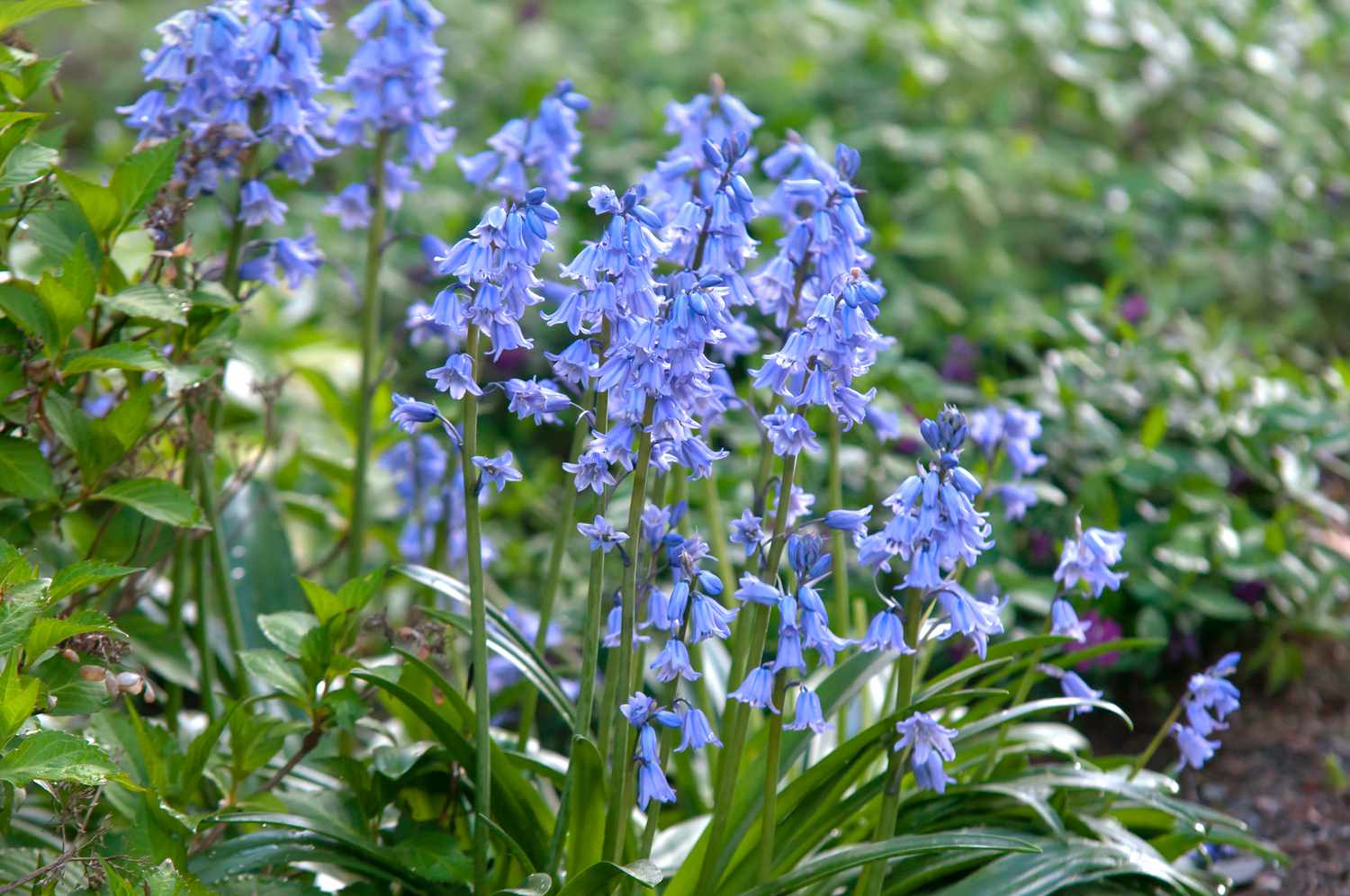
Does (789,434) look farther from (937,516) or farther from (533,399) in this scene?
(533,399)

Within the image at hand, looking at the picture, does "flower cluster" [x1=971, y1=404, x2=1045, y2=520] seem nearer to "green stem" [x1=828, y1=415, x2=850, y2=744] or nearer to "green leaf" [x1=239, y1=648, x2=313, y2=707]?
"green stem" [x1=828, y1=415, x2=850, y2=744]

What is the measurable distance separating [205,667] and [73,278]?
92cm

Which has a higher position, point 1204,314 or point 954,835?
point 954,835

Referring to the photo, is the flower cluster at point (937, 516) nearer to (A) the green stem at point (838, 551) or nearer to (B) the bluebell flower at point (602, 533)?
(B) the bluebell flower at point (602, 533)

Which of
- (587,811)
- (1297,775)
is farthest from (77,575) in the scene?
(1297,775)

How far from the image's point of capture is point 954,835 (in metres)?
2.29

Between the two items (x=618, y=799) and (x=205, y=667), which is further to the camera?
(x=205, y=667)

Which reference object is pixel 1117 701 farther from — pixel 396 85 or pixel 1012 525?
pixel 396 85

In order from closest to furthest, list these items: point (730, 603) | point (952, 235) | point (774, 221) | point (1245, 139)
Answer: point (730, 603), point (774, 221), point (952, 235), point (1245, 139)

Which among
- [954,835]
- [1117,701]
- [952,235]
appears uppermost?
[954,835]

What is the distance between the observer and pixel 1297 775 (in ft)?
11.6

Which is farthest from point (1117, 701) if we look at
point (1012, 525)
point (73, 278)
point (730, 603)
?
point (73, 278)

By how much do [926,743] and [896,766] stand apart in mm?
114

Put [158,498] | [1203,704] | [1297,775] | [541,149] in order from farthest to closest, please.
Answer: [1297,775] → [541,149] → [1203,704] → [158,498]
